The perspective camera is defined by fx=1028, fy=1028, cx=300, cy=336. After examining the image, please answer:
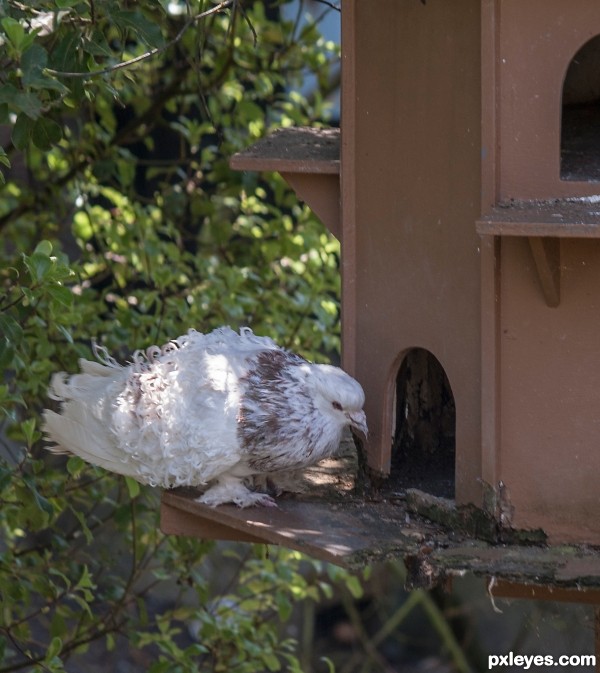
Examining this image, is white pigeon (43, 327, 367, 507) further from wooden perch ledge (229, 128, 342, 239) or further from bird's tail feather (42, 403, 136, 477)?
wooden perch ledge (229, 128, 342, 239)

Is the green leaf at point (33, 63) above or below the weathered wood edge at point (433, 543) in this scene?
above

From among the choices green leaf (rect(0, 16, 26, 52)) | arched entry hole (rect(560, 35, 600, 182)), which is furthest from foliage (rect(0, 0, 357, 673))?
arched entry hole (rect(560, 35, 600, 182))

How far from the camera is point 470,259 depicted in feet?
7.48

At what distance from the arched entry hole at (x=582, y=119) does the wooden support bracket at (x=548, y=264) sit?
0.17 metres

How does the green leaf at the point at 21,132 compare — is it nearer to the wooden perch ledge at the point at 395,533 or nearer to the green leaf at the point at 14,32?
the green leaf at the point at 14,32

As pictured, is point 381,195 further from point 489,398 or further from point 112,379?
point 112,379

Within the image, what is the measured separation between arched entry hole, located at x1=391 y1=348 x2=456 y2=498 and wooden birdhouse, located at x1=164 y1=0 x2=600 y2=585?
0.65 feet

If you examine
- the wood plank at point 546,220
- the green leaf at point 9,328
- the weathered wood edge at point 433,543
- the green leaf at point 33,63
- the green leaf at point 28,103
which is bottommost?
the weathered wood edge at point 433,543

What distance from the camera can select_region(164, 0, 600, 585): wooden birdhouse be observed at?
7.00 ft

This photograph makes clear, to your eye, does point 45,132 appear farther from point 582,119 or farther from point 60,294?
point 582,119

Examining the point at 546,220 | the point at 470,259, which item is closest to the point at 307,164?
the point at 470,259

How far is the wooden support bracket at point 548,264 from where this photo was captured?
204 cm

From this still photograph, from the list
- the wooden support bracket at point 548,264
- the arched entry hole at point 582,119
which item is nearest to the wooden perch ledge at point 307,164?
the arched entry hole at point 582,119

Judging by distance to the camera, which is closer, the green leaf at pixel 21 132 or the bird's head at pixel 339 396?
the green leaf at pixel 21 132
